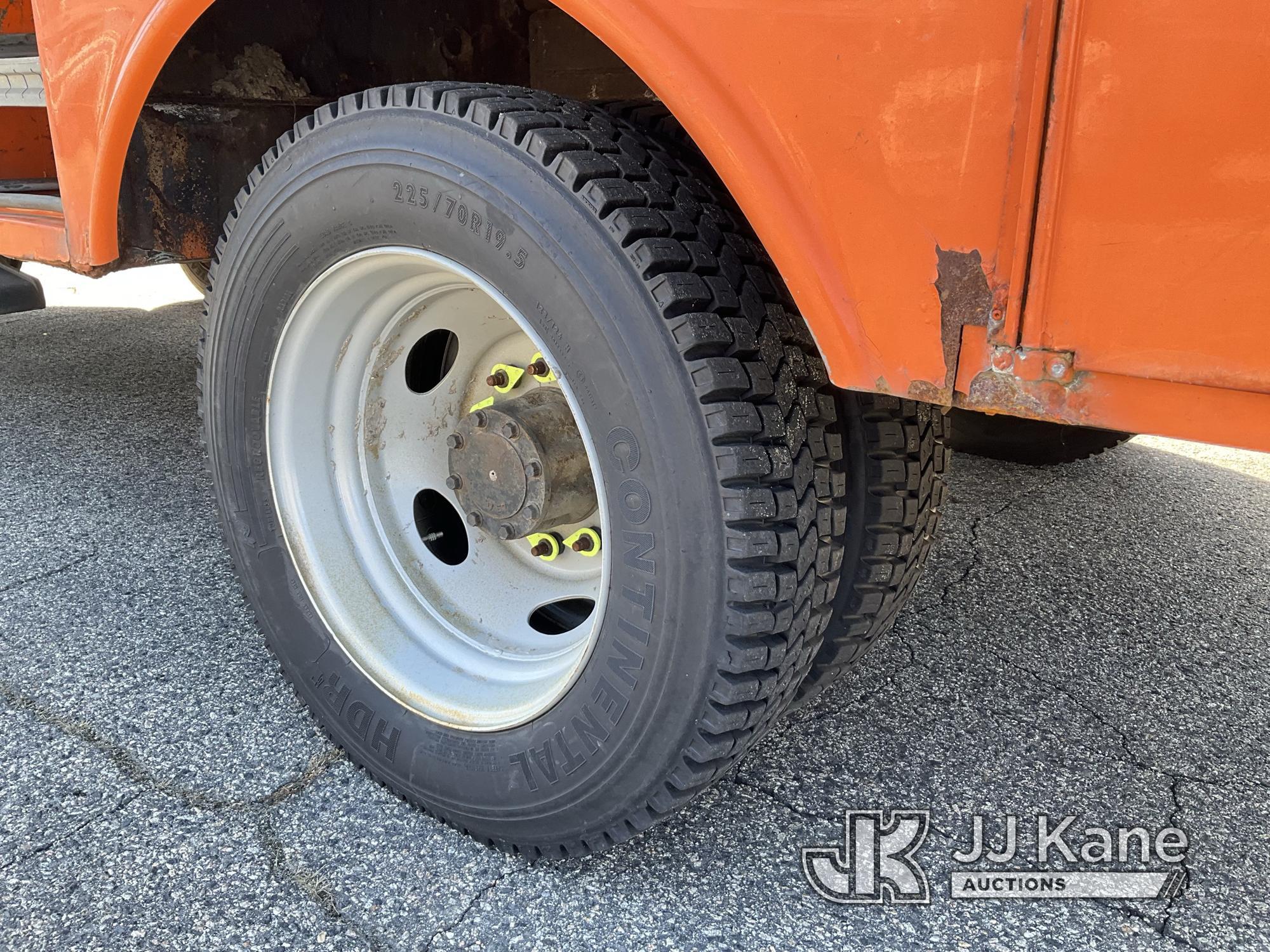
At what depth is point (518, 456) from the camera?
173 cm

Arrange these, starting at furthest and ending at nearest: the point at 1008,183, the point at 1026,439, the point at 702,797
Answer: the point at 1026,439, the point at 702,797, the point at 1008,183

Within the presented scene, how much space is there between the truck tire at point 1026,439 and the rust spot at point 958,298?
2284mm

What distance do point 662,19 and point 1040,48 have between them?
1.57 ft

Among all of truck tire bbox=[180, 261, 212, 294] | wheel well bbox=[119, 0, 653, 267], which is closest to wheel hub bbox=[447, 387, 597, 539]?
wheel well bbox=[119, 0, 653, 267]

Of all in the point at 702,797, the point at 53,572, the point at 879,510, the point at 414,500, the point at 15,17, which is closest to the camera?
the point at 879,510

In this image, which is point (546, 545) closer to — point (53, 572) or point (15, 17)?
point (53, 572)

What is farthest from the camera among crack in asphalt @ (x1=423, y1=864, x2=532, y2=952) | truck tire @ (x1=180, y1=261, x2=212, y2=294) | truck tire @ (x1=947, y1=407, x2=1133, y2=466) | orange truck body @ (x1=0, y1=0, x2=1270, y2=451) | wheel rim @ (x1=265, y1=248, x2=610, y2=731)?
truck tire @ (x1=180, y1=261, x2=212, y2=294)

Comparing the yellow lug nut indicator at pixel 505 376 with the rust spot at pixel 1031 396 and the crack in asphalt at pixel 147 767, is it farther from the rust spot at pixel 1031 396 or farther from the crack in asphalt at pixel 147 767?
the rust spot at pixel 1031 396

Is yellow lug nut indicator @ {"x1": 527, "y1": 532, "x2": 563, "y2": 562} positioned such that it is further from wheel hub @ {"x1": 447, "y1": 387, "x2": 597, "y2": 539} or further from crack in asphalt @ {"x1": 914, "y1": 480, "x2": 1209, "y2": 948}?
crack in asphalt @ {"x1": 914, "y1": 480, "x2": 1209, "y2": 948}

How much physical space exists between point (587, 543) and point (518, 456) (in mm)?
234

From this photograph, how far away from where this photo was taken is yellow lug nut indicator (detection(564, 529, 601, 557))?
6.05ft

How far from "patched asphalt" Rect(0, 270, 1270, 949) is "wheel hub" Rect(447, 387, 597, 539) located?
0.58 meters

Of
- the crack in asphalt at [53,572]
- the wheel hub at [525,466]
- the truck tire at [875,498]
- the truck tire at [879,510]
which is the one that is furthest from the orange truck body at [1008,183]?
the crack in asphalt at [53,572]

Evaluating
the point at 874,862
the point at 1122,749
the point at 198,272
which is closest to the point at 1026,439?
the point at 1122,749
